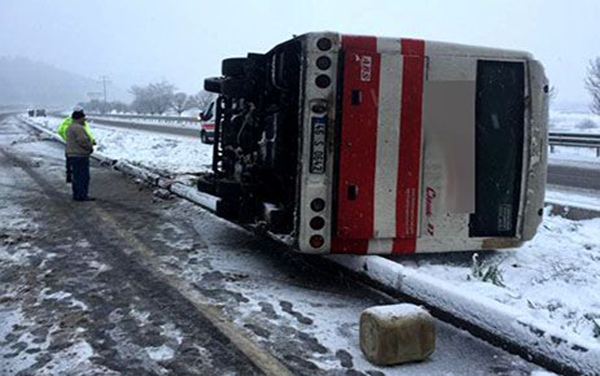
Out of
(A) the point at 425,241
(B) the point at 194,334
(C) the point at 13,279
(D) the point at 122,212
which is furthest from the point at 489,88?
(D) the point at 122,212

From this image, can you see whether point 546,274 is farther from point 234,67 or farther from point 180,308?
point 234,67

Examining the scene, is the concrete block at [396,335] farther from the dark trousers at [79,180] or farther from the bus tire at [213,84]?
the dark trousers at [79,180]

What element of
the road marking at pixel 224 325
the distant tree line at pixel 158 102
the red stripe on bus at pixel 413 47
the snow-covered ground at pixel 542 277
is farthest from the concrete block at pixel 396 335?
the distant tree line at pixel 158 102

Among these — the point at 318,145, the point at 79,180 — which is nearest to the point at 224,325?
→ the point at 318,145

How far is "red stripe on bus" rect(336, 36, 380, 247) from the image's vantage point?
4934 mm

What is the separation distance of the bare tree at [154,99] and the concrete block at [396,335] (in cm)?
9052

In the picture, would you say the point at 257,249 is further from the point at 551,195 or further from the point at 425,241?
the point at 551,195

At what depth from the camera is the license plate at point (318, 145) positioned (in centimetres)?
490

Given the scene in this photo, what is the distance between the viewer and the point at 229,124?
23.9 ft

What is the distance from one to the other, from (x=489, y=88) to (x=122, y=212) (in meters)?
5.87

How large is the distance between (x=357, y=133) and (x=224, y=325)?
6.30ft

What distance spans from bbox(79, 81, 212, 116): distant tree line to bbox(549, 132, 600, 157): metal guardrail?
5697cm

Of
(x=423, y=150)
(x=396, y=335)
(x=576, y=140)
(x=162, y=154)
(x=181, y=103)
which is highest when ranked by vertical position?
(x=181, y=103)

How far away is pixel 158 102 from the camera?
96312 millimetres
